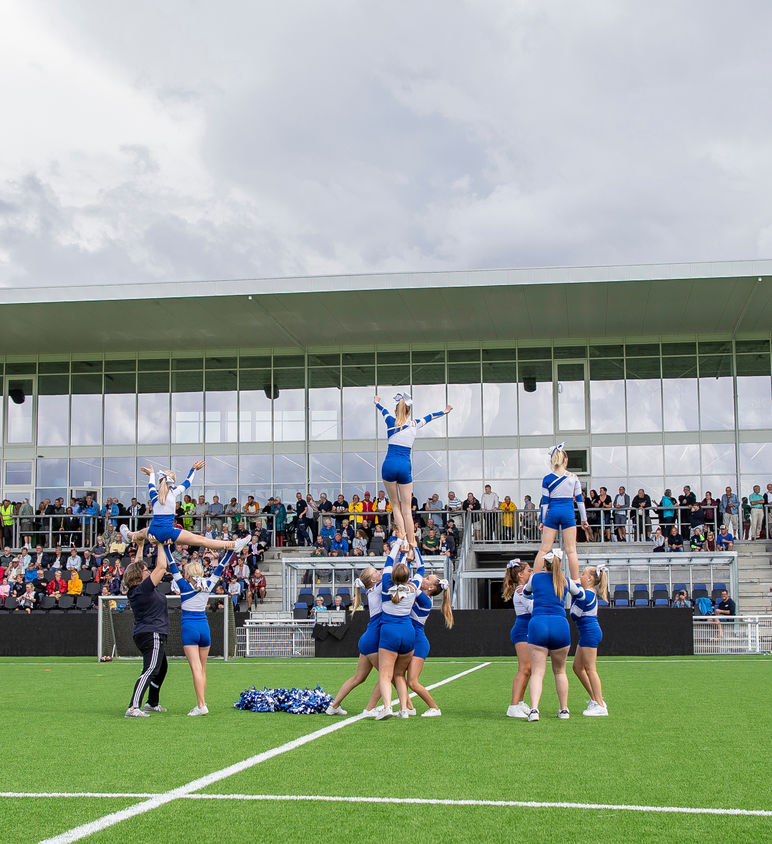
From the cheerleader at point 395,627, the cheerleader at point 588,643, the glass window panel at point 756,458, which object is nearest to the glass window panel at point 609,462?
the glass window panel at point 756,458

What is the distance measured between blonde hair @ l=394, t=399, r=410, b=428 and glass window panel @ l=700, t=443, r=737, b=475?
24852mm

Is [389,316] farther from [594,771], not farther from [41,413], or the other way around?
[594,771]

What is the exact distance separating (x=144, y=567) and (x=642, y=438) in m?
25.6

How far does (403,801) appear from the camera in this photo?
5355 mm

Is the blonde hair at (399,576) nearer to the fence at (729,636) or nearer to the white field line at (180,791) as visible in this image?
the white field line at (180,791)

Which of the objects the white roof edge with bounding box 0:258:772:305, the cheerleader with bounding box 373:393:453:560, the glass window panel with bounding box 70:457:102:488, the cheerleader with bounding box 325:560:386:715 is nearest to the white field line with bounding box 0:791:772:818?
the cheerleader with bounding box 325:560:386:715

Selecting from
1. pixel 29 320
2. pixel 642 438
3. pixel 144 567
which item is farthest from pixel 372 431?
pixel 144 567

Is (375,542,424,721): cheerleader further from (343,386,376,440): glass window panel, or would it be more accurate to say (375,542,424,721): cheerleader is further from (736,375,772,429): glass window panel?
(736,375,772,429): glass window panel

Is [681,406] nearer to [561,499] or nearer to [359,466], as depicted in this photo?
[359,466]

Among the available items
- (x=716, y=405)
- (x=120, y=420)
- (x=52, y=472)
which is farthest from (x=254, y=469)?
(x=716, y=405)

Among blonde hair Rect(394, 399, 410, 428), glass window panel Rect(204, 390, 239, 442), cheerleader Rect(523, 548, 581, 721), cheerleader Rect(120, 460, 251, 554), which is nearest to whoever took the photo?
cheerleader Rect(523, 548, 581, 721)

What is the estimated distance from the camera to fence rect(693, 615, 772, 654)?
827 inches

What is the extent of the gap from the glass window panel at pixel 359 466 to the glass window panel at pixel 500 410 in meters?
3.90

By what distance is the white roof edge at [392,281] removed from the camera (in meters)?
28.0
